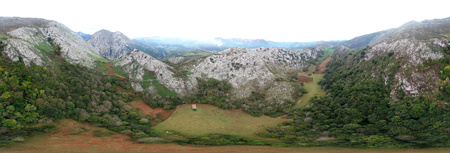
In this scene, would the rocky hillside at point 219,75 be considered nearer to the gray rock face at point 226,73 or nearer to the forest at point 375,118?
the gray rock face at point 226,73

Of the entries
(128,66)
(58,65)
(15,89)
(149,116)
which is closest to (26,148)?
(15,89)

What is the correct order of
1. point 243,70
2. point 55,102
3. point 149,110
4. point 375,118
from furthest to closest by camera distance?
point 243,70, point 149,110, point 375,118, point 55,102

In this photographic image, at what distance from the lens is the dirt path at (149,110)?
91.7 m

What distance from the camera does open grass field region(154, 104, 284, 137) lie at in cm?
7756

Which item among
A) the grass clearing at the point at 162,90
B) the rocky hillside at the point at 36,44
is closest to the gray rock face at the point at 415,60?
the grass clearing at the point at 162,90

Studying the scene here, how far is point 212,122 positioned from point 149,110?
37222 millimetres

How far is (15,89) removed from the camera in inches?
2361

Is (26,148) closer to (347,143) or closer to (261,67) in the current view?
(347,143)

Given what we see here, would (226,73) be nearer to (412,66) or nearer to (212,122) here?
(212,122)

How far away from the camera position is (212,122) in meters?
88.4

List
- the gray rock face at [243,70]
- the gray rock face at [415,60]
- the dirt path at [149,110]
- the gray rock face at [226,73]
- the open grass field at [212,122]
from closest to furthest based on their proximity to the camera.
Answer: the gray rock face at [415,60]
the open grass field at [212,122]
the dirt path at [149,110]
the gray rock face at [226,73]
the gray rock face at [243,70]

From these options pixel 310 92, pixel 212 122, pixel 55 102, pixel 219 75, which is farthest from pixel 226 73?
pixel 55 102

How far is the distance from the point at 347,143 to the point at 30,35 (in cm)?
17981

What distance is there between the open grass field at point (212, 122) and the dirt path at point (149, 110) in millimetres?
3786
